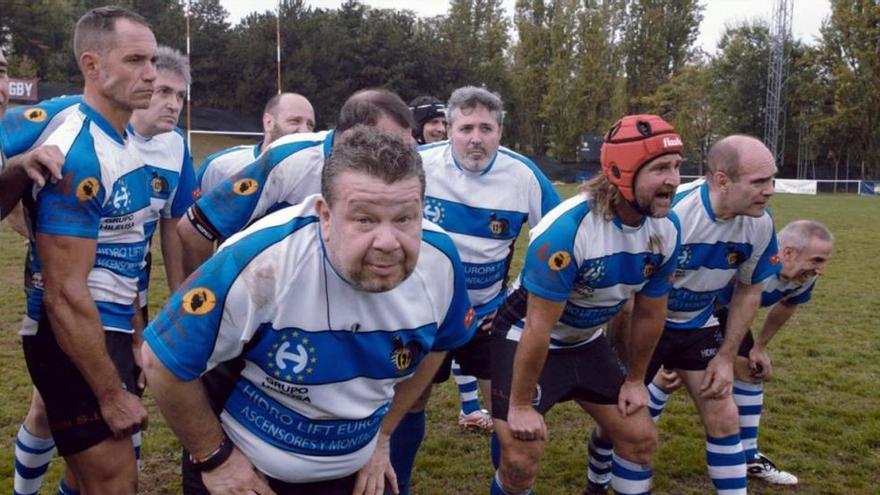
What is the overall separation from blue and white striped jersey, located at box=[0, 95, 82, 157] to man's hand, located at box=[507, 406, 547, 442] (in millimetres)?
2554

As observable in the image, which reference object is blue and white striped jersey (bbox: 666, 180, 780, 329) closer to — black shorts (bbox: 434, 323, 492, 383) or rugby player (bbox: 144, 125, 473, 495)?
black shorts (bbox: 434, 323, 492, 383)

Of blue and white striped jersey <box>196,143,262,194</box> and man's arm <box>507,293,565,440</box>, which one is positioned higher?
blue and white striped jersey <box>196,143,262,194</box>

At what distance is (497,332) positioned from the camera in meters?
4.65

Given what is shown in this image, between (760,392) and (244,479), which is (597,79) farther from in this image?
(244,479)

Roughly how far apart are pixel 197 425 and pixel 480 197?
2879 millimetres

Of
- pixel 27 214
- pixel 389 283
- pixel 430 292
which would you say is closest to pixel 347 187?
pixel 389 283

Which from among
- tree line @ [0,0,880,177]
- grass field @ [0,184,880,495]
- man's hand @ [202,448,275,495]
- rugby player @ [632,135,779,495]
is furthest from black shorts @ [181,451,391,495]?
tree line @ [0,0,880,177]

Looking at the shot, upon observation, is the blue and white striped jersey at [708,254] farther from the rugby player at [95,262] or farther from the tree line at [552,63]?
the tree line at [552,63]

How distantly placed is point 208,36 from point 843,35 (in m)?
39.6

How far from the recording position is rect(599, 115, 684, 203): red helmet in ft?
13.2

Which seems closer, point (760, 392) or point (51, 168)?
point (51, 168)

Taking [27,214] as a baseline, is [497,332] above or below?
below

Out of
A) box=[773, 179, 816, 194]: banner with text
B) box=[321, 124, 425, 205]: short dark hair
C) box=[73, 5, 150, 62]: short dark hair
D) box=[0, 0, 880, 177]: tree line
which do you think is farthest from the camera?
box=[0, 0, 880, 177]: tree line

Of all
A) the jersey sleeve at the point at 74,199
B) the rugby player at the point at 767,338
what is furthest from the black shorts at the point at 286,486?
the rugby player at the point at 767,338
